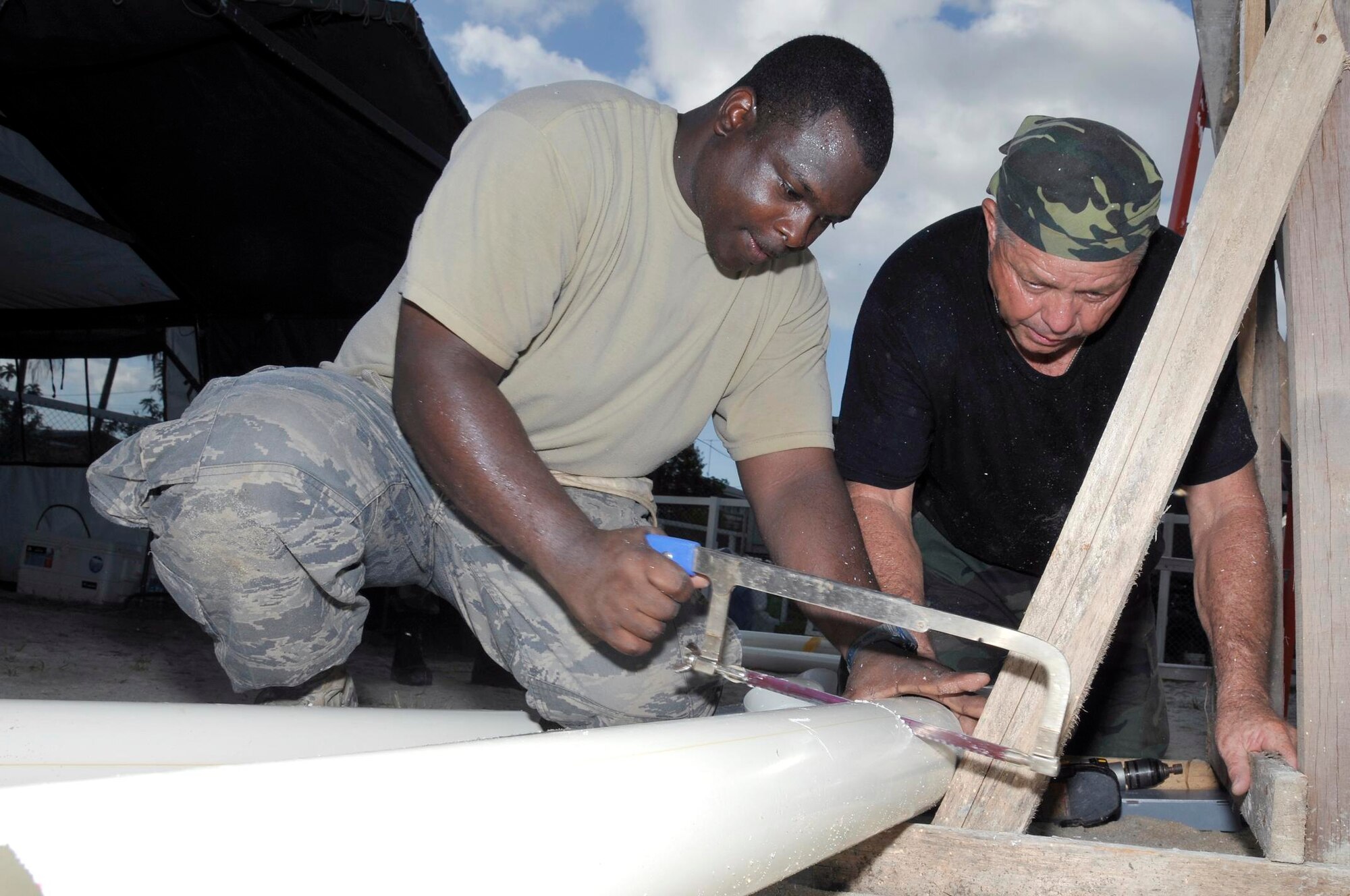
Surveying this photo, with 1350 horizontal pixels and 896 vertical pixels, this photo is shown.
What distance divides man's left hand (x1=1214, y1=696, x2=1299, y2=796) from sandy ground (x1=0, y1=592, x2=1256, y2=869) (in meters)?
0.65

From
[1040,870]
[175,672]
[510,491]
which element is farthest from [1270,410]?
[175,672]

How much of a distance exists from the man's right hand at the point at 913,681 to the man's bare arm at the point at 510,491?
378 millimetres

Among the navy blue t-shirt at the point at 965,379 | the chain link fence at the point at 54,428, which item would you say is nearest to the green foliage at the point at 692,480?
the chain link fence at the point at 54,428

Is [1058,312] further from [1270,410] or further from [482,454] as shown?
[482,454]

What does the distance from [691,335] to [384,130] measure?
3311 mm

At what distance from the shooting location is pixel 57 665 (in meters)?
3.87

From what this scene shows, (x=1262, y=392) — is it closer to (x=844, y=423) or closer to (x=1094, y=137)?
(x=1094, y=137)

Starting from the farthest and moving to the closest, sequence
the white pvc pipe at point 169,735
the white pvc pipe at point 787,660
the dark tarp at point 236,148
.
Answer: the dark tarp at point 236,148
the white pvc pipe at point 787,660
the white pvc pipe at point 169,735

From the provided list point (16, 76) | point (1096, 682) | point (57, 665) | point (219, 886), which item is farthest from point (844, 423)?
point (16, 76)

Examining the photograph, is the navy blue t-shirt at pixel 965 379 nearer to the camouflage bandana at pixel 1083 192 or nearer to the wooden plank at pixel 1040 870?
the camouflage bandana at pixel 1083 192

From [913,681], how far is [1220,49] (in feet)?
4.57

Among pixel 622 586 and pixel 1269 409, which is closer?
pixel 622 586

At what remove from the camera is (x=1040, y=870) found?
1315mm

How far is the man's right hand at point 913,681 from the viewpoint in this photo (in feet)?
4.91
